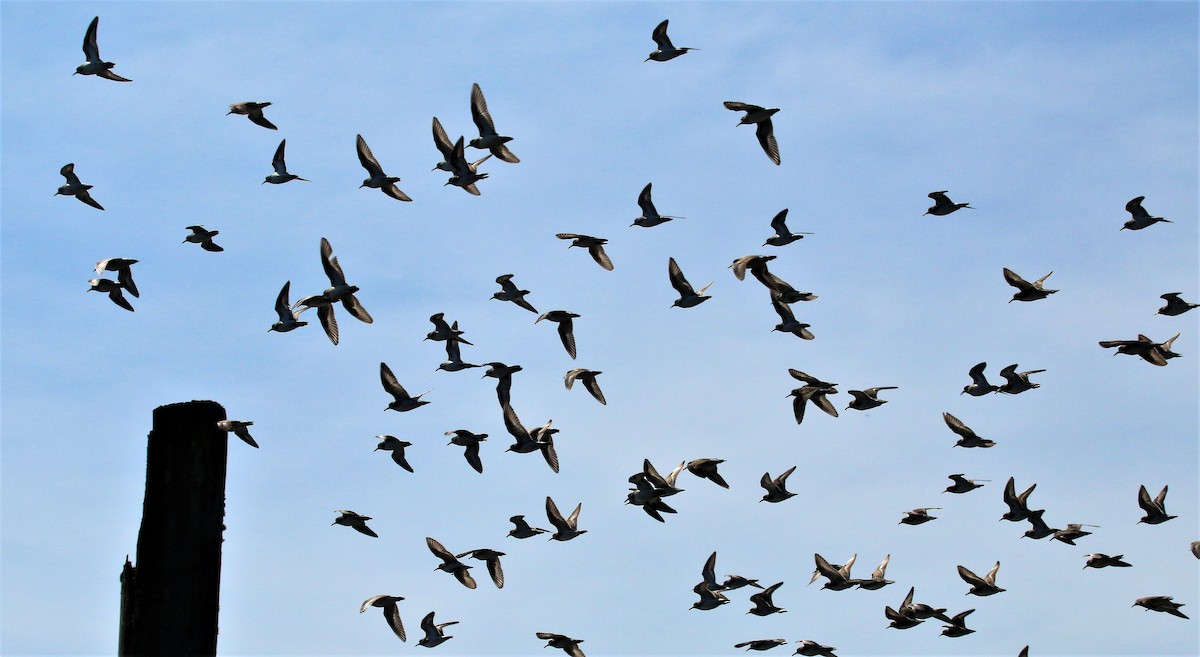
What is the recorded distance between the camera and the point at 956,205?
137ft

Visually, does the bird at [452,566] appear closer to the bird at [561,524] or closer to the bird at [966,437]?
the bird at [561,524]

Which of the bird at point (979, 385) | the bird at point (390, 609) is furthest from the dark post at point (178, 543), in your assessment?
the bird at point (979, 385)

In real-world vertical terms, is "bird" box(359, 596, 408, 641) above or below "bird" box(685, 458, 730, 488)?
below

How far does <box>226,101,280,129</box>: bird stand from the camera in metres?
38.5

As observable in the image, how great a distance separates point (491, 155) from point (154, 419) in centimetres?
2371

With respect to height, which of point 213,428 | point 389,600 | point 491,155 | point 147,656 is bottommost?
point 147,656

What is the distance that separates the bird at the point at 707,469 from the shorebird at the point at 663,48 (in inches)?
427

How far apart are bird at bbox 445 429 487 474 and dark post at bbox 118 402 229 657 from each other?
76.2 ft

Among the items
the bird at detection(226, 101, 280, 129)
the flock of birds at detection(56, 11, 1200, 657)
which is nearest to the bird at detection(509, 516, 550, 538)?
the flock of birds at detection(56, 11, 1200, 657)

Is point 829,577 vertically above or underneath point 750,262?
underneath

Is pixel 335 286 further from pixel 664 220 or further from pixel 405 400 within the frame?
pixel 664 220

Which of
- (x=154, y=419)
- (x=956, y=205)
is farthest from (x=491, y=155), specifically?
(x=154, y=419)

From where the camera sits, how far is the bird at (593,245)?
3866 centimetres

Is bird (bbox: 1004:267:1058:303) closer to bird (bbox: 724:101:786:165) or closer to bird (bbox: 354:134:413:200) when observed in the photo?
bird (bbox: 724:101:786:165)
